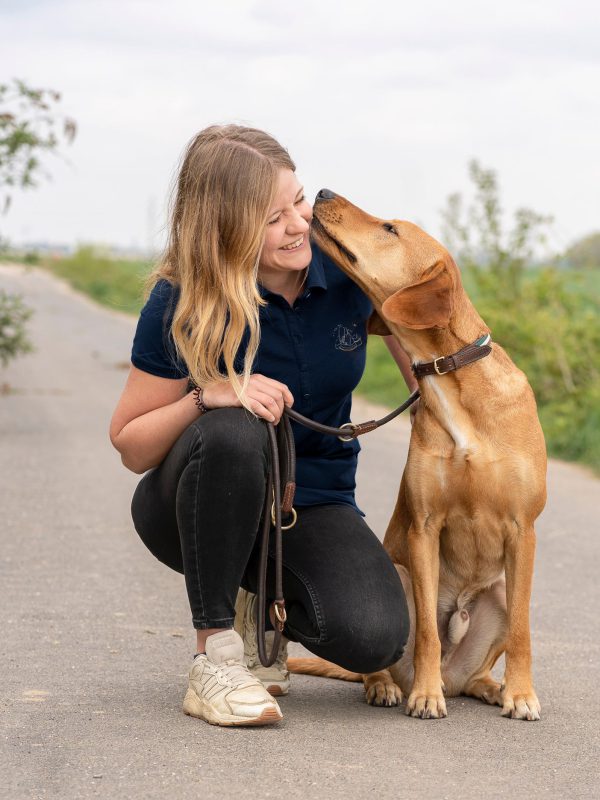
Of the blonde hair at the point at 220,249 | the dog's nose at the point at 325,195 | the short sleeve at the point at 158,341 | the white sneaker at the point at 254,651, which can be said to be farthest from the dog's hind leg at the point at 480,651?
the dog's nose at the point at 325,195

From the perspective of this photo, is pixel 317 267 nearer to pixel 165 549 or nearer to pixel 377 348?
pixel 165 549

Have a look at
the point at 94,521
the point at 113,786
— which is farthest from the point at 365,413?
the point at 113,786

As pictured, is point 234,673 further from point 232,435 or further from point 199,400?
point 199,400

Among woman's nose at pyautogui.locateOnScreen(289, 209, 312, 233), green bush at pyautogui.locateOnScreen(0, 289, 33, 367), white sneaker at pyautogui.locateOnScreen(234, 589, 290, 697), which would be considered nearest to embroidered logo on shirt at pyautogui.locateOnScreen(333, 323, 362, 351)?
woman's nose at pyautogui.locateOnScreen(289, 209, 312, 233)

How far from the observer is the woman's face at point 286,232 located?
3691mm

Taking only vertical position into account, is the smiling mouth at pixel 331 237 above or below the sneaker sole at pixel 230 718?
above

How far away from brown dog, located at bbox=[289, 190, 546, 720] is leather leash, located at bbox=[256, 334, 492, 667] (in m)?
0.04

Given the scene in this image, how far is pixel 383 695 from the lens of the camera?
3.72 meters

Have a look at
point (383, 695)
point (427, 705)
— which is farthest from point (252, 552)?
point (427, 705)

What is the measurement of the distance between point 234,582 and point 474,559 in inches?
30.5

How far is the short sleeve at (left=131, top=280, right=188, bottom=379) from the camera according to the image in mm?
3637

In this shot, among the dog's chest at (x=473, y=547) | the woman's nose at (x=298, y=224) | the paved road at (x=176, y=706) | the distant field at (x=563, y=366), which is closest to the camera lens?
the paved road at (x=176, y=706)

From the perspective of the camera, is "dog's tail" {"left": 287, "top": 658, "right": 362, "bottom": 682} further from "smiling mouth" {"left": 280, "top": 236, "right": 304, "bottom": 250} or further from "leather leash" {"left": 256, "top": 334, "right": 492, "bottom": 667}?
"smiling mouth" {"left": 280, "top": 236, "right": 304, "bottom": 250}

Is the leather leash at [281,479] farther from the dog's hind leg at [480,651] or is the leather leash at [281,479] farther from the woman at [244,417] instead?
the dog's hind leg at [480,651]
